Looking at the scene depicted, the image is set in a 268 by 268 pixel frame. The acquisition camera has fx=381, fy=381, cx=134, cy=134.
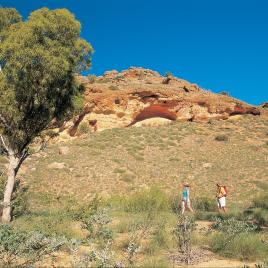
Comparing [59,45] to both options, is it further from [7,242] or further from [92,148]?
[92,148]

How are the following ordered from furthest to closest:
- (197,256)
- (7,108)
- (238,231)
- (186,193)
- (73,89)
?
1. (186,193)
2. (73,89)
3. (7,108)
4. (238,231)
5. (197,256)

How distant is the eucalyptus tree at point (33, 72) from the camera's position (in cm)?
1267

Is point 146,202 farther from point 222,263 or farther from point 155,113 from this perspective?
point 155,113

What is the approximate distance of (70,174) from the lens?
84.3 ft

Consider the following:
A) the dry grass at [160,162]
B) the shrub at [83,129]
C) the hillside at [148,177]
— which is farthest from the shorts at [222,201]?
the shrub at [83,129]

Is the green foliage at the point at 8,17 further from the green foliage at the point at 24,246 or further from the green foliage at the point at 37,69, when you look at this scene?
the green foliage at the point at 24,246

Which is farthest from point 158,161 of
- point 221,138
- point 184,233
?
point 184,233

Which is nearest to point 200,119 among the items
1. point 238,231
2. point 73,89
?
Answer: point 73,89

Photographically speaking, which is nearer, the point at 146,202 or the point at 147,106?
the point at 146,202

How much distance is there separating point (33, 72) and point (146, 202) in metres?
8.10

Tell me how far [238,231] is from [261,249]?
2.30 ft

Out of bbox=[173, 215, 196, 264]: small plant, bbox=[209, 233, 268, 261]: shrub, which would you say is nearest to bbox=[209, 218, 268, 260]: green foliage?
bbox=[209, 233, 268, 261]: shrub

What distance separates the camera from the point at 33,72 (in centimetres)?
1283

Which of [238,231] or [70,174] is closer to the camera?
[238,231]
